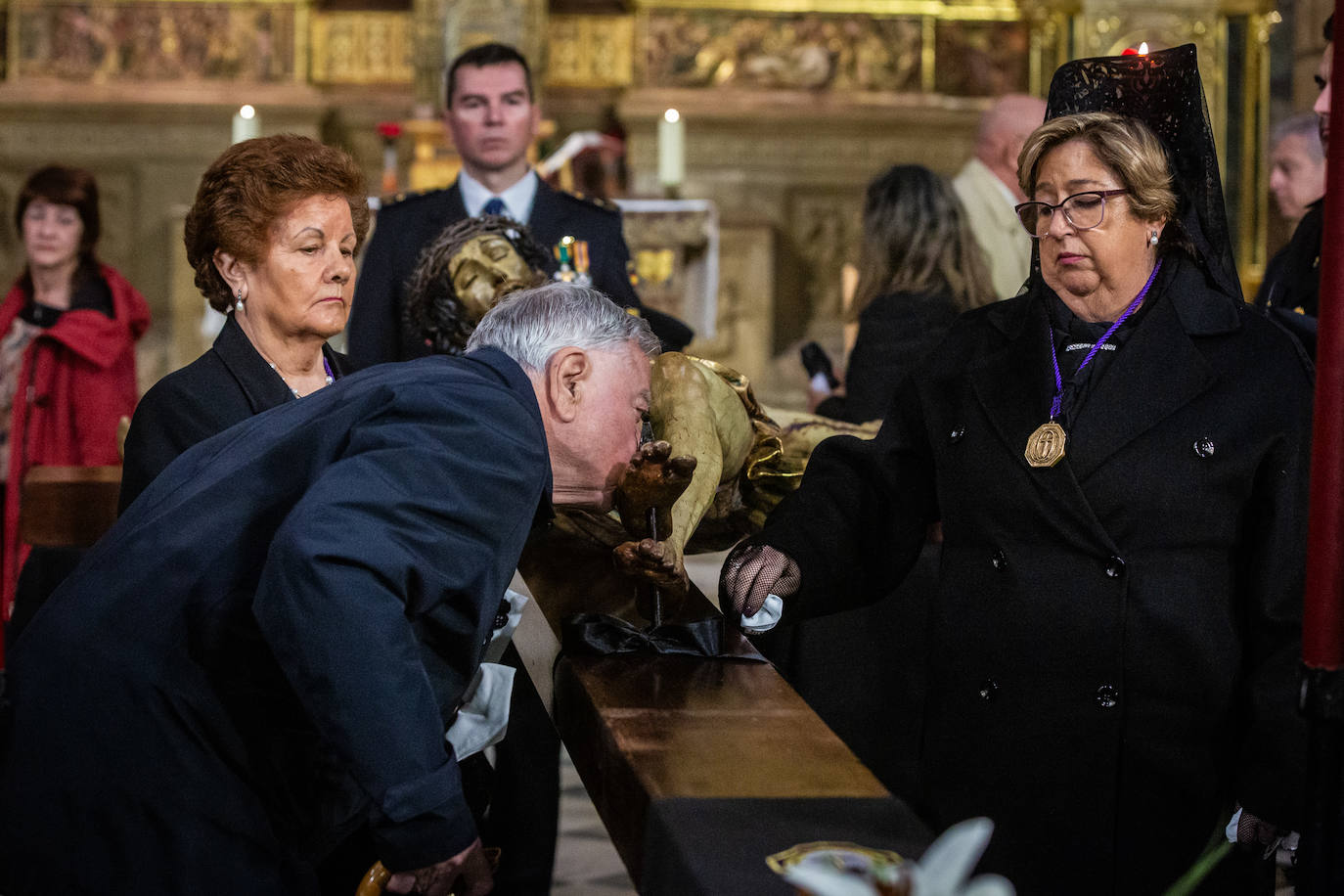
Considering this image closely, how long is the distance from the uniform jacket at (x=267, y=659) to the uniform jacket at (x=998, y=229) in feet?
10.8

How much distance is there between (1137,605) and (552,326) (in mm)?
1017

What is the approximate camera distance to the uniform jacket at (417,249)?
13.2 ft

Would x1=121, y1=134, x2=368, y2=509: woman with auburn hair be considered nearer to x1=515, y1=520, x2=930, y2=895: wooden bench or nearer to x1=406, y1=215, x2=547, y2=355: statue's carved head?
x1=406, y1=215, x2=547, y2=355: statue's carved head

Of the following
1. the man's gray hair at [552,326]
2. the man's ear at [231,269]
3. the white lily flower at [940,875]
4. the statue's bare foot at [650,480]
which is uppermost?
the man's ear at [231,269]

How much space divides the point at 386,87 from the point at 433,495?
31.7 ft

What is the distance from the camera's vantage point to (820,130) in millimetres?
10836

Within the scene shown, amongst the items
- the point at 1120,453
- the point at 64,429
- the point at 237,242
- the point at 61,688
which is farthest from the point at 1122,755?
the point at 64,429

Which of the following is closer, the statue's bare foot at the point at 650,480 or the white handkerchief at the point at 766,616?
the statue's bare foot at the point at 650,480

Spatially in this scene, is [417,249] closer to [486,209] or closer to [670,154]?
[486,209]

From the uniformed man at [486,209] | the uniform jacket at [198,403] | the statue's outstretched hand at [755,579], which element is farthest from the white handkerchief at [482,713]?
the uniformed man at [486,209]

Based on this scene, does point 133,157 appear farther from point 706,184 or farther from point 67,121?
point 706,184

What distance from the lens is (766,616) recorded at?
264 cm

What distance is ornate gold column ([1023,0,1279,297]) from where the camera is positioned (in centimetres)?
988

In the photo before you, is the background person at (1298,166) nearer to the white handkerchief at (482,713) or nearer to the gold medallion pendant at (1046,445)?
the gold medallion pendant at (1046,445)
